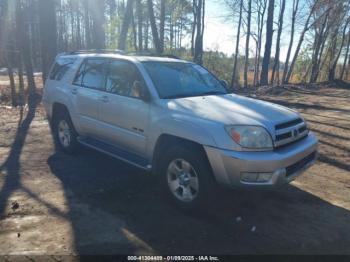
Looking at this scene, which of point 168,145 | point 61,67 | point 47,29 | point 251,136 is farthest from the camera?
point 47,29

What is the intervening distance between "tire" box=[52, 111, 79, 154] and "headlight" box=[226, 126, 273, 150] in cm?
346

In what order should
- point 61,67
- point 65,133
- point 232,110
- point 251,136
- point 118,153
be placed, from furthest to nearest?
point 61,67, point 65,133, point 118,153, point 232,110, point 251,136

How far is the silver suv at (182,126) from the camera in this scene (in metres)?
3.94

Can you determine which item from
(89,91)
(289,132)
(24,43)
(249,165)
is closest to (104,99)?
(89,91)

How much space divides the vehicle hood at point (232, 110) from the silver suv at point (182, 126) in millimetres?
12

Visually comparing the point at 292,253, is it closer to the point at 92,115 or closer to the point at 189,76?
the point at 189,76

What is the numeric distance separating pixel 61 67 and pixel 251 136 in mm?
4390

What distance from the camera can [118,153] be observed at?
5.23 meters

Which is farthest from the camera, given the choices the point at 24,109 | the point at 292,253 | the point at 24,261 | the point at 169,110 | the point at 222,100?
the point at 24,109

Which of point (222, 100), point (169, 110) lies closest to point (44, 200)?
point (169, 110)

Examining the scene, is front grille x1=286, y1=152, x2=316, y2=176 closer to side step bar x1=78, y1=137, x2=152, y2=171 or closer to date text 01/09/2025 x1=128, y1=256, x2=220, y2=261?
date text 01/09/2025 x1=128, y1=256, x2=220, y2=261

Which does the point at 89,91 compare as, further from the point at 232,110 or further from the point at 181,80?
the point at 232,110

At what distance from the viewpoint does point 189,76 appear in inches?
218

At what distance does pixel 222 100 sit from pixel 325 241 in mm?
2127
